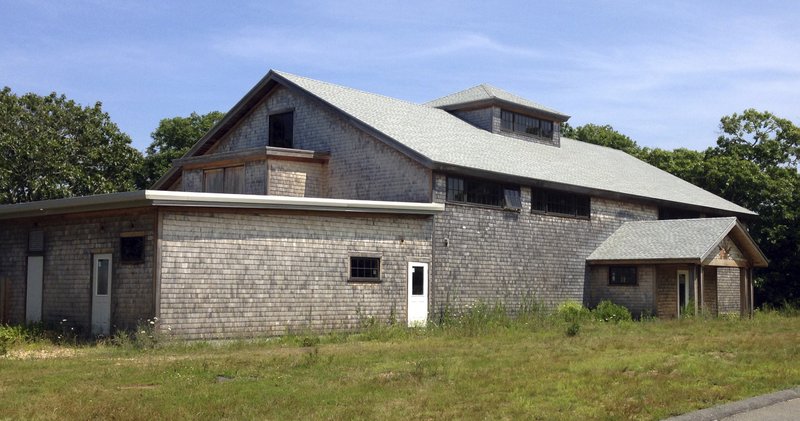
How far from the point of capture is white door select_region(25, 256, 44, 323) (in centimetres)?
2531

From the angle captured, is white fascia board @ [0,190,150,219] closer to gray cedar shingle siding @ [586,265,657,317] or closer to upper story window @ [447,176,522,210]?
upper story window @ [447,176,522,210]

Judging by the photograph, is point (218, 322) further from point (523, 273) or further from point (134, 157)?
point (134, 157)

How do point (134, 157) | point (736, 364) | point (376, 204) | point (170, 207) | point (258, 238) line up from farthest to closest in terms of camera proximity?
point (134, 157), point (376, 204), point (258, 238), point (170, 207), point (736, 364)

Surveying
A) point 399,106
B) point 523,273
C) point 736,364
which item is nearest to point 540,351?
point 736,364

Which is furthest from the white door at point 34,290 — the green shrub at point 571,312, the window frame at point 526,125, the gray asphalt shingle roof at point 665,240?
the window frame at point 526,125

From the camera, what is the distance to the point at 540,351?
19594 mm

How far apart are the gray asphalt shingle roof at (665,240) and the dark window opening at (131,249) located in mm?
18027

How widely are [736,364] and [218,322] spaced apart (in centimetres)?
1222

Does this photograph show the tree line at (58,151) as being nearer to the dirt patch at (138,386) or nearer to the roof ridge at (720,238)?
the roof ridge at (720,238)

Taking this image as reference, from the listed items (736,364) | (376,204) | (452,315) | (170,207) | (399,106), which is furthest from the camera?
(399,106)

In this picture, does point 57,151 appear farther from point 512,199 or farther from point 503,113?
point 512,199

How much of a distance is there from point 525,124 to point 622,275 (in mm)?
8534

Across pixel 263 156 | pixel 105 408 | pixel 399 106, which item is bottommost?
pixel 105 408

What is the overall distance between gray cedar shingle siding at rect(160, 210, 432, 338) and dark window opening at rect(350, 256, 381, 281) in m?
0.20
